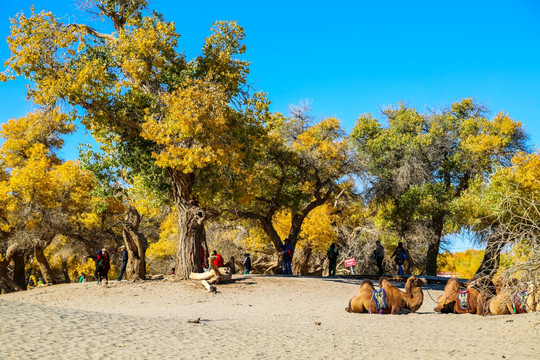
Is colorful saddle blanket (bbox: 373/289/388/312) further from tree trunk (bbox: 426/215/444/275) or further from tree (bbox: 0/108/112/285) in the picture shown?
tree trunk (bbox: 426/215/444/275)

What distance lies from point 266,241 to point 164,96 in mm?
16129

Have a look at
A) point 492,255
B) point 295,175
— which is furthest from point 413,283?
point 295,175

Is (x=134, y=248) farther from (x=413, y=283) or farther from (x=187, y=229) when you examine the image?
(x=413, y=283)

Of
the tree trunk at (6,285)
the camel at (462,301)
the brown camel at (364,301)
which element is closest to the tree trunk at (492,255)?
the camel at (462,301)

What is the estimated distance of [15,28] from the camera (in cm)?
1509

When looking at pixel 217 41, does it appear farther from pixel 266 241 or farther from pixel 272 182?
pixel 266 241

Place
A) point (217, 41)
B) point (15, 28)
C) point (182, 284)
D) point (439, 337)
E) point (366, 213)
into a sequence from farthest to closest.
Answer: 1. point (366, 213)
2. point (217, 41)
3. point (182, 284)
4. point (15, 28)
5. point (439, 337)

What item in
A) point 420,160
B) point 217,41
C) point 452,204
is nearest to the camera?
point 217,41

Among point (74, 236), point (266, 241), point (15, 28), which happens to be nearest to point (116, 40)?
point (15, 28)

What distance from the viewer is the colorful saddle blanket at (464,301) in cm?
1099

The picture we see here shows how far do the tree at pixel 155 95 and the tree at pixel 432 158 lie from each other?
39.1 feet

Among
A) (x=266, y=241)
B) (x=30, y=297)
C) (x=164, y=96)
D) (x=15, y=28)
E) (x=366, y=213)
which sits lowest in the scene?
(x=30, y=297)

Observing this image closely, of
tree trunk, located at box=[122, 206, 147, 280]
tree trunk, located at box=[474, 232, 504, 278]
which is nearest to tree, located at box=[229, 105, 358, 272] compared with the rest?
tree trunk, located at box=[122, 206, 147, 280]

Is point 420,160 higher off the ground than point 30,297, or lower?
higher
